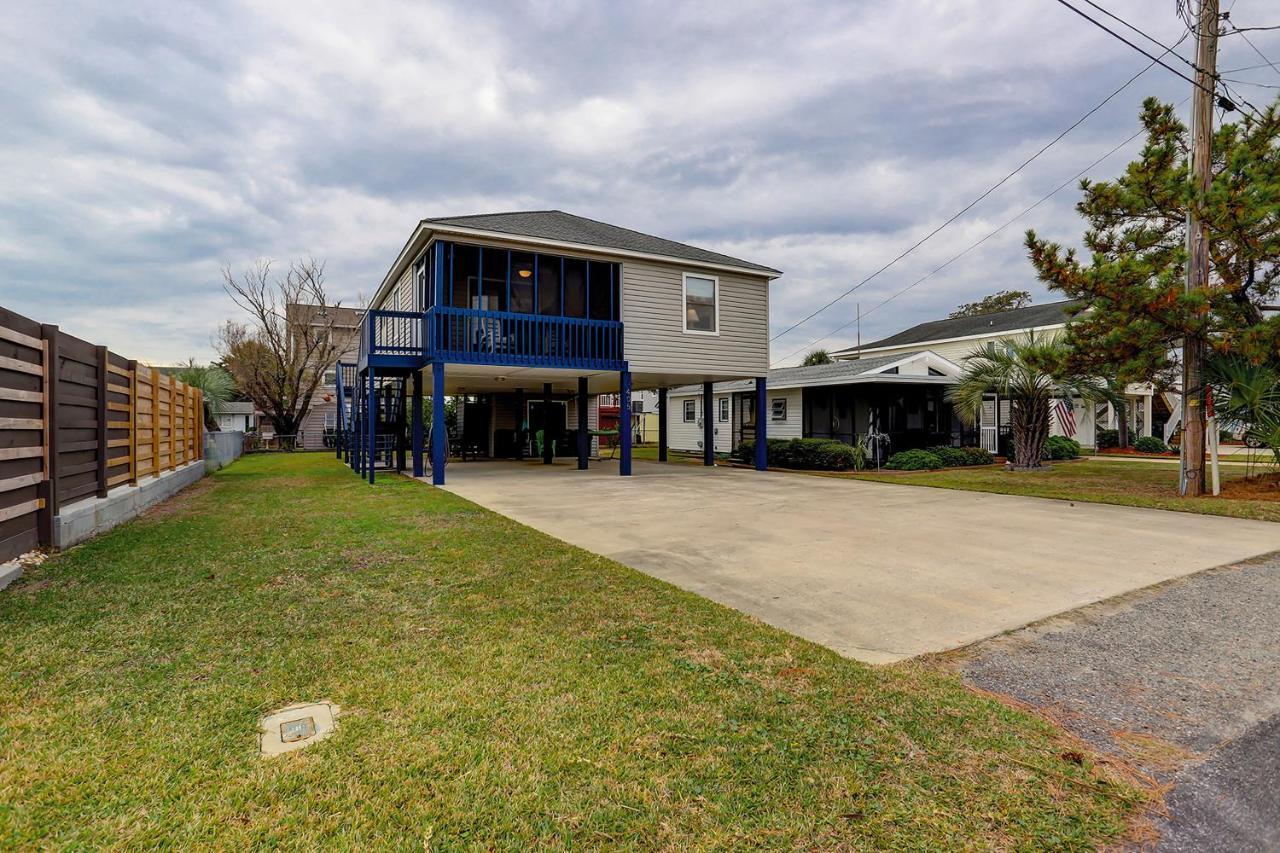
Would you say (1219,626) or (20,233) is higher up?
(20,233)

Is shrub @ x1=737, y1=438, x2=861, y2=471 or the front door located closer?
shrub @ x1=737, y1=438, x2=861, y2=471

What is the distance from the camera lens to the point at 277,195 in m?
15.0

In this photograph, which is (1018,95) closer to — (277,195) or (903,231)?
(903,231)

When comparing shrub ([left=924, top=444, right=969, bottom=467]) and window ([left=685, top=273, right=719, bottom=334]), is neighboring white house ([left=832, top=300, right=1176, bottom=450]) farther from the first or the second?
window ([left=685, top=273, right=719, bottom=334])

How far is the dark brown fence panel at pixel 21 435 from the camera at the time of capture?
13.3 ft

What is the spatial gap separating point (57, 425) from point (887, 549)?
7.10m

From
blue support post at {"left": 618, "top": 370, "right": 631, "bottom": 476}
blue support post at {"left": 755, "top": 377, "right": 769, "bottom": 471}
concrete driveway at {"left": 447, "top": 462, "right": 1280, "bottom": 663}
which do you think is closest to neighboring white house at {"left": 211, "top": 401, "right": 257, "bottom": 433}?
blue support post at {"left": 618, "top": 370, "right": 631, "bottom": 476}

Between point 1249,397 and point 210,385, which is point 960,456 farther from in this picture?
point 210,385

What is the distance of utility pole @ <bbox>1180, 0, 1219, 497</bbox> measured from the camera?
9.06 metres

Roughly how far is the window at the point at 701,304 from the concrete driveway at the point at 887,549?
213 inches

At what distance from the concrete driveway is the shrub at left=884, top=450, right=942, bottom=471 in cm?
510

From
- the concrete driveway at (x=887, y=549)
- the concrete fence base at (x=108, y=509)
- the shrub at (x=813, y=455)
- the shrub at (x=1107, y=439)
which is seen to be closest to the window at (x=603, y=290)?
the concrete driveway at (x=887, y=549)

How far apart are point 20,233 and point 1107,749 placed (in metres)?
18.2

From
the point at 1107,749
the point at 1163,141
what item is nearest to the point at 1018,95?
the point at 1163,141
